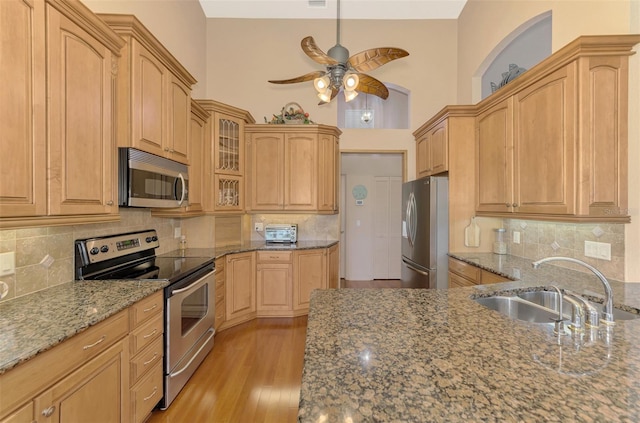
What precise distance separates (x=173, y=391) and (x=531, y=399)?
2.19 meters

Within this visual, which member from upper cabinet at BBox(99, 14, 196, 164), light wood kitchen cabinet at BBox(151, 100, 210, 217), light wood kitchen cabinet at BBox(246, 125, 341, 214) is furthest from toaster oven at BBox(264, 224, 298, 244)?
upper cabinet at BBox(99, 14, 196, 164)

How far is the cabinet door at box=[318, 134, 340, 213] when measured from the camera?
3996 mm

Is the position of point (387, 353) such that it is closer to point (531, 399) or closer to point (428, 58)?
point (531, 399)

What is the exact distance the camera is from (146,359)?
1786mm

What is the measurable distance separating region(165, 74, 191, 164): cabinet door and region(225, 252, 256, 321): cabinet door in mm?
1269

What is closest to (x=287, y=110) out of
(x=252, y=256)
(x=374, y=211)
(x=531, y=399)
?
(x=252, y=256)

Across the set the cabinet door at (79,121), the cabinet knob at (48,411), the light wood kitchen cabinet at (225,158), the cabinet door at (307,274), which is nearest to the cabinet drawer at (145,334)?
the cabinet knob at (48,411)

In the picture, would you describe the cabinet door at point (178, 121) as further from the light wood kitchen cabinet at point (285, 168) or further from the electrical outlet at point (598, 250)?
Answer: the electrical outlet at point (598, 250)

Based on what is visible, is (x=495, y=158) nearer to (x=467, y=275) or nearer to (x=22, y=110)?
(x=467, y=275)

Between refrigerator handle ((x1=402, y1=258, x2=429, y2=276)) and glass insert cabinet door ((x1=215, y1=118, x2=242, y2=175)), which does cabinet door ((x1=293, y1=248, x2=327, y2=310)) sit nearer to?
refrigerator handle ((x1=402, y1=258, x2=429, y2=276))

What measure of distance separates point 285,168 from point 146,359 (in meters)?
2.65

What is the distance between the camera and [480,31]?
373cm

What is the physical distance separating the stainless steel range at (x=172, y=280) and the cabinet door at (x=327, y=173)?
1.76 m

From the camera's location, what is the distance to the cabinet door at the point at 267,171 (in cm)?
394
